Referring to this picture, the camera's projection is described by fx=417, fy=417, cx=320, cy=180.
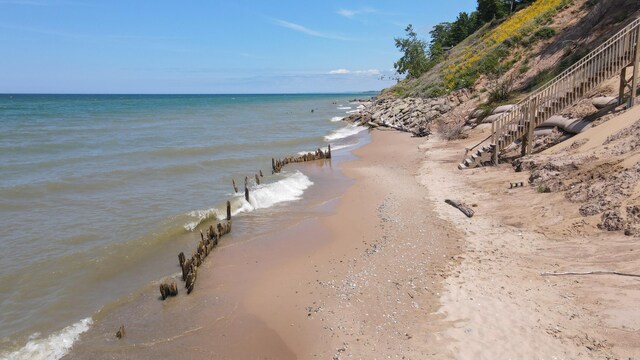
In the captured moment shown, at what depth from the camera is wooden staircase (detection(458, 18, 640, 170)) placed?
15656 mm

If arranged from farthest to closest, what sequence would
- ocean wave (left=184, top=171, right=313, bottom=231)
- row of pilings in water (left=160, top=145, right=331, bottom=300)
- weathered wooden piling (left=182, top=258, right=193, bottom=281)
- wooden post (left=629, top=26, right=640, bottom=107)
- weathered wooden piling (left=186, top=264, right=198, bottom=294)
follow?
wooden post (left=629, top=26, right=640, bottom=107) → ocean wave (left=184, top=171, right=313, bottom=231) → weathered wooden piling (left=182, top=258, right=193, bottom=281) → weathered wooden piling (left=186, top=264, right=198, bottom=294) → row of pilings in water (left=160, top=145, right=331, bottom=300)

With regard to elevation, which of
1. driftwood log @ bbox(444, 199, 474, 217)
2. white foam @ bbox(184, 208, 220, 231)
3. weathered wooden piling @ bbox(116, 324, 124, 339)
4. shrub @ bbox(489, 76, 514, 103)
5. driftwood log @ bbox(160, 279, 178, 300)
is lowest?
weathered wooden piling @ bbox(116, 324, 124, 339)

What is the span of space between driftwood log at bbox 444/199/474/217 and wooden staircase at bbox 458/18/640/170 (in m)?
5.05

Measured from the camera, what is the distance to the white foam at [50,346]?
24.5ft

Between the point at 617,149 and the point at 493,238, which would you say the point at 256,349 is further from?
the point at 617,149

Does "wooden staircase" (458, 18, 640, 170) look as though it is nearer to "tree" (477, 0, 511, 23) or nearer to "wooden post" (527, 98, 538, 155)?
"wooden post" (527, 98, 538, 155)

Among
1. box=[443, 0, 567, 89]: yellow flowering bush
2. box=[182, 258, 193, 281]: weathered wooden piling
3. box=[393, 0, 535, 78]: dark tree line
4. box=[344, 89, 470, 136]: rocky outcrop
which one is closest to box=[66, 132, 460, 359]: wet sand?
box=[182, 258, 193, 281]: weathered wooden piling

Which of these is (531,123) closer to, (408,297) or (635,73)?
(635,73)

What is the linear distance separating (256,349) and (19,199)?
14.5 metres

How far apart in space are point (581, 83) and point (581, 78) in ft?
0.63

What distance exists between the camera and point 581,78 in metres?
16.1

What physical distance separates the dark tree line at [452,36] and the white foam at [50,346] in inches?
2575

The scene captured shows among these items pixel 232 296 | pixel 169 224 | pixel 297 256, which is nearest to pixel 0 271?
pixel 169 224

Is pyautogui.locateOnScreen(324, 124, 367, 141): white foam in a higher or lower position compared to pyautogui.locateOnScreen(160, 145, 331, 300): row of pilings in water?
higher
